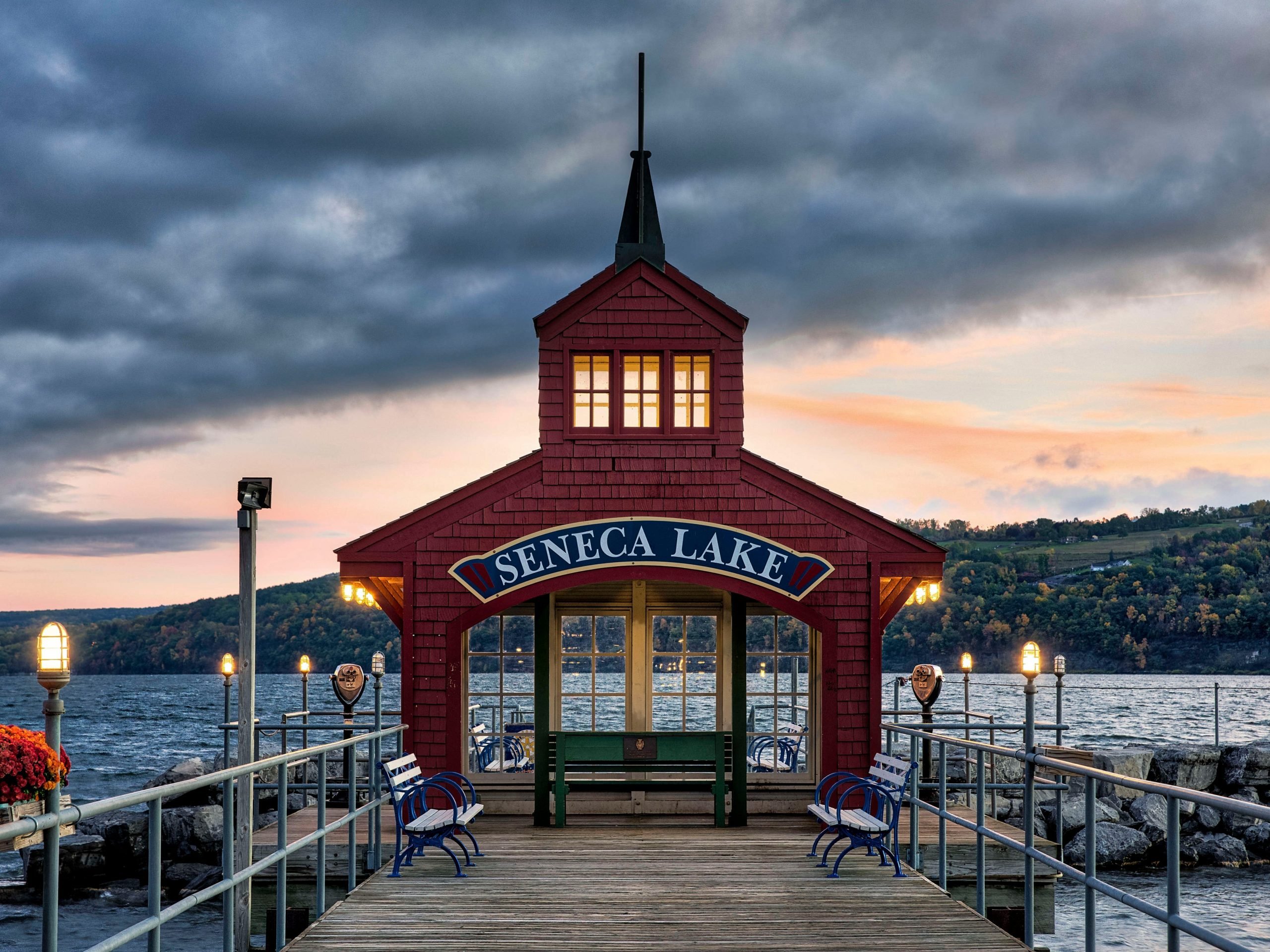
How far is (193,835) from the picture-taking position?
21.6 metres

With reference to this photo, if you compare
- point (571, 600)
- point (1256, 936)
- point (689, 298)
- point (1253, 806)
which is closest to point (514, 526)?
point (571, 600)

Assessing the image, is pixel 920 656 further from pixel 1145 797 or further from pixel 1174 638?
pixel 1145 797

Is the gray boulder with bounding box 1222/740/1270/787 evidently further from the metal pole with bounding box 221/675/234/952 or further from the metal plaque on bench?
the metal pole with bounding box 221/675/234/952

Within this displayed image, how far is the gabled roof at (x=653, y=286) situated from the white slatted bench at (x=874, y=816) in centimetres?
508

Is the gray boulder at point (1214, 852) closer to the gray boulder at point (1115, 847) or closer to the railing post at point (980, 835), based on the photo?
the gray boulder at point (1115, 847)

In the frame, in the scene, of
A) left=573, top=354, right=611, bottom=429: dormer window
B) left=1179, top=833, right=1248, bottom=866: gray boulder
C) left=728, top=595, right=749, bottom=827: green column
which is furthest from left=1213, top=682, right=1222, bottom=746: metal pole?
left=573, top=354, right=611, bottom=429: dormer window

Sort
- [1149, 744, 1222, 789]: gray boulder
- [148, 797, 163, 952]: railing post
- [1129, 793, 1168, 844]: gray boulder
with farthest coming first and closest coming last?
1. [1149, 744, 1222, 789]: gray boulder
2. [1129, 793, 1168, 844]: gray boulder
3. [148, 797, 163, 952]: railing post

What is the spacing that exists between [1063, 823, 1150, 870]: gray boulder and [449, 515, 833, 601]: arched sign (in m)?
13.4

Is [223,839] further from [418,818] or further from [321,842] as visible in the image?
[418,818]

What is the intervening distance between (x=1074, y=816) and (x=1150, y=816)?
2.54 metres

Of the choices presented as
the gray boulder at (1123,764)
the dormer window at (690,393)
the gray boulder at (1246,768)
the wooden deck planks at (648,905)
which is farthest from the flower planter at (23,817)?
the gray boulder at (1246,768)

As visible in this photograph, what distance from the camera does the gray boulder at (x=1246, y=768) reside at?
89.6ft

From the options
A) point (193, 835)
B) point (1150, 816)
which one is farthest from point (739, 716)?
point (1150, 816)

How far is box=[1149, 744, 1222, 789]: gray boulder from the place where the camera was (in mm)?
27422
